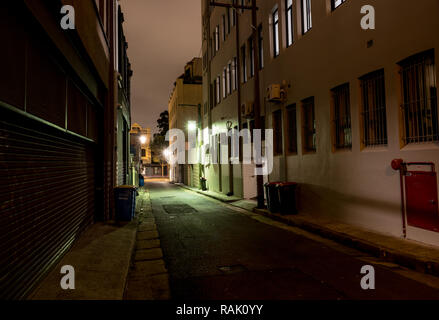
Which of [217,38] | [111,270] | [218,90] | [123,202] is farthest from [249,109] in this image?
[111,270]

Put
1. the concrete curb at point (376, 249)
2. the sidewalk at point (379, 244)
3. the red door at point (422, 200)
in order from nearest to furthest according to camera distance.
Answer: the concrete curb at point (376, 249)
the sidewalk at point (379, 244)
the red door at point (422, 200)

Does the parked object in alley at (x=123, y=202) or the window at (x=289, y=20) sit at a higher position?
the window at (x=289, y=20)

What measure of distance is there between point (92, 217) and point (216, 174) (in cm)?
1376

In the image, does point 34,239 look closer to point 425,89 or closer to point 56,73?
point 56,73

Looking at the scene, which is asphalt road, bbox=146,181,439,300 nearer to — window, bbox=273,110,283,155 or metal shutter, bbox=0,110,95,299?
metal shutter, bbox=0,110,95,299

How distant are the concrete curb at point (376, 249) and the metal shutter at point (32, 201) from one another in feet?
20.5

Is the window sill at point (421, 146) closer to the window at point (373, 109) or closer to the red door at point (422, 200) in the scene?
the red door at point (422, 200)

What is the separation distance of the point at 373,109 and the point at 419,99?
1.42 m

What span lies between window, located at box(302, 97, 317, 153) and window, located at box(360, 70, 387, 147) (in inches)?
97.3

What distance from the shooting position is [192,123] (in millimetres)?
31719

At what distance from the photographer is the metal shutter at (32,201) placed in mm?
3713

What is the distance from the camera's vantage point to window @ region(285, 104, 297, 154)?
12.3 meters

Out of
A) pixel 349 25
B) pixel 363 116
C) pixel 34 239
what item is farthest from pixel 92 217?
pixel 349 25

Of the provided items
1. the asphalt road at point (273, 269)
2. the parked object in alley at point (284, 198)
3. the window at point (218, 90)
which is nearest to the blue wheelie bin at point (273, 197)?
the parked object in alley at point (284, 198)
